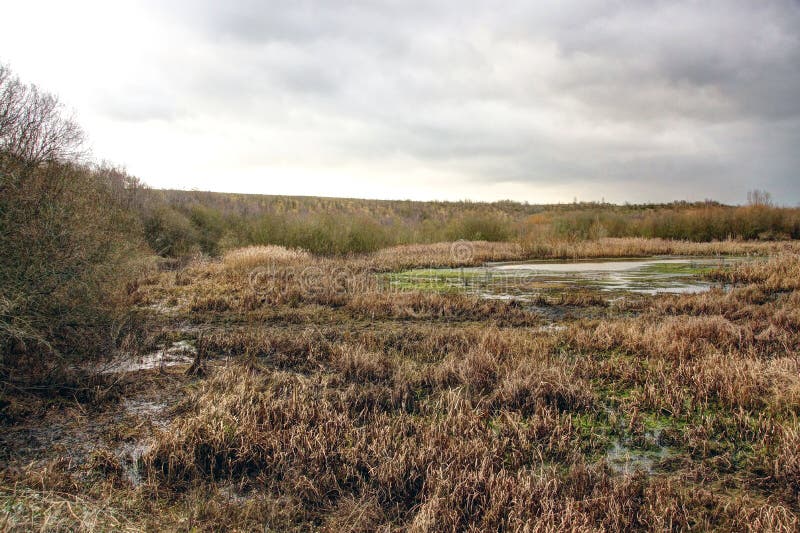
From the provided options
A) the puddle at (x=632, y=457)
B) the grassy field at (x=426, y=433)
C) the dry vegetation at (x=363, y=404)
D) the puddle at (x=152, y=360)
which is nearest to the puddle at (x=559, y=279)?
the dry vegetation at (x=363, y=404)

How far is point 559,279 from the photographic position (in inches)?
587

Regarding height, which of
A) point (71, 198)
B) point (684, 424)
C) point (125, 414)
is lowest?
point (125, 414)

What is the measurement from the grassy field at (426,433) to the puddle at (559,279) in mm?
4218

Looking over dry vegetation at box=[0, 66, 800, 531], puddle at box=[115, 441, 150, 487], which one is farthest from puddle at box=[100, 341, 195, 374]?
puddle at box=[115, 441, 150, 487]

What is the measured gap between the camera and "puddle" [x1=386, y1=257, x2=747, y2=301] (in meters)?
12.4

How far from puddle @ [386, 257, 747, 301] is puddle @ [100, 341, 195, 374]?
6616mm

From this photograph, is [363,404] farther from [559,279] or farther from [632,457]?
[559,279]

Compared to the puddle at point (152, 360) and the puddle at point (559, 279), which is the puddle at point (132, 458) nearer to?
the puddle at point (152, 360)

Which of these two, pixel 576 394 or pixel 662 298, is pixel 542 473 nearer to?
pixel 576 394

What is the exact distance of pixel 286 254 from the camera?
1983cm

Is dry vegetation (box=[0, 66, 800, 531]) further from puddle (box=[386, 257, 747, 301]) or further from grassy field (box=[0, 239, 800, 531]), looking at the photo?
puddle (box=[386, 257, 747, 301])

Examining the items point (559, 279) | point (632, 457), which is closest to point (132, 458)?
point (632, 457)

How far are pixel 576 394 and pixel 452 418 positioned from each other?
138cm

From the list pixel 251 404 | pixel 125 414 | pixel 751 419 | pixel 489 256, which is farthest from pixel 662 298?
pixel 489 256
